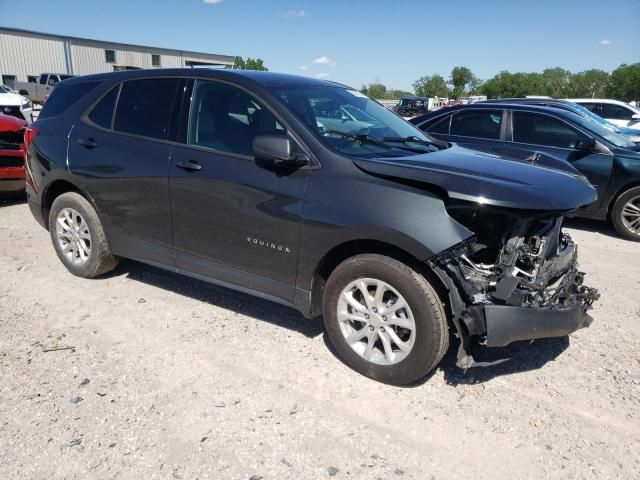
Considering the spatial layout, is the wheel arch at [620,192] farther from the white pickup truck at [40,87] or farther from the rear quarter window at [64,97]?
the white pickup truck at [40,87]

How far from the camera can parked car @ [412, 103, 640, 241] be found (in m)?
6.64

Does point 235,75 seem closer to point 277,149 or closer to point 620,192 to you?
point 277,149

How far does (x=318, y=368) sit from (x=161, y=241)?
1.65 metres

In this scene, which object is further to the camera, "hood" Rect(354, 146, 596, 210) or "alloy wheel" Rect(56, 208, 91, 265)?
"alloy wheel" Rect(56, 208, 91, 265)

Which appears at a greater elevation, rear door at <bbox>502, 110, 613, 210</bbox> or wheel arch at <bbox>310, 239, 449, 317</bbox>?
rear door at <bbox>502, 110, 613, 210</bbox>

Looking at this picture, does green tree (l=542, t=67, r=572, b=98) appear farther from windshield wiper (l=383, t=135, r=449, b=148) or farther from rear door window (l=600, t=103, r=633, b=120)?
windshield wiper (l=383, t=135, r=449, b=148)

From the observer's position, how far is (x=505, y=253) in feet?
9.68

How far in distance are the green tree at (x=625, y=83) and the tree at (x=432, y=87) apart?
3138 cm

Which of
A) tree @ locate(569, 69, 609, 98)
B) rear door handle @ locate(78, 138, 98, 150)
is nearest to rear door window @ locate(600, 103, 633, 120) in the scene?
rear door handle @ locate(78, 138, 98, 150)

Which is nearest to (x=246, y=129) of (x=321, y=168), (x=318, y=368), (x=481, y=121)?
(x=321, y=168)

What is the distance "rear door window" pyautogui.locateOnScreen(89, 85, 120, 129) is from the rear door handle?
0.16m

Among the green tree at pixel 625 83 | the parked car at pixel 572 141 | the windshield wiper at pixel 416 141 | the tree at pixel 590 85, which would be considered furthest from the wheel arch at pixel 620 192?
the tree at pixel 590 85

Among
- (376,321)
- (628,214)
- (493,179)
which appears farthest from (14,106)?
(493,179)

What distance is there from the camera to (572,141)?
22.9 ft
